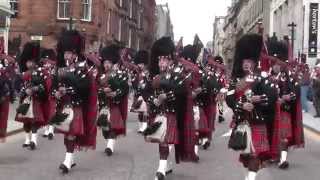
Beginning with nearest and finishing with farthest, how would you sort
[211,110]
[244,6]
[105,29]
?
[211,110]
[105,29]
[244,6]

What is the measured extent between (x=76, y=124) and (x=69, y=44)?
1231mm

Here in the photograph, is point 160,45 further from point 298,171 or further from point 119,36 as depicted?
point 119,36

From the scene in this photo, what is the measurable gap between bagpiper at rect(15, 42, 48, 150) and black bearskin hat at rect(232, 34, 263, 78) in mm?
5129

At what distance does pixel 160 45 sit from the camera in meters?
10.3

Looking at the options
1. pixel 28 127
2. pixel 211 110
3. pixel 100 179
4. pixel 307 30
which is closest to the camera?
pixel 100 179

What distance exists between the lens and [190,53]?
1198 cm

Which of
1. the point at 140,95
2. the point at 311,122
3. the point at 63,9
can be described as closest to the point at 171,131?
the point at 140,95

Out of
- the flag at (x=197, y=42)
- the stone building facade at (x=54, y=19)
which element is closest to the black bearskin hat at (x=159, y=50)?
the flag at (x=197, y=42)

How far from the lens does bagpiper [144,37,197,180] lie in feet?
32.3


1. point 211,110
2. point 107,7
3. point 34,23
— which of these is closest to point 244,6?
point 107,7

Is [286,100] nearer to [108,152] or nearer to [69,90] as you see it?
[108,152]

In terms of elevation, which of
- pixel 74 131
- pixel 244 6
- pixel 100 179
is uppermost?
pixel 244 6

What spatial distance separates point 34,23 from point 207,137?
3155cm

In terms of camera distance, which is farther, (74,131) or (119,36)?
(119,36)
